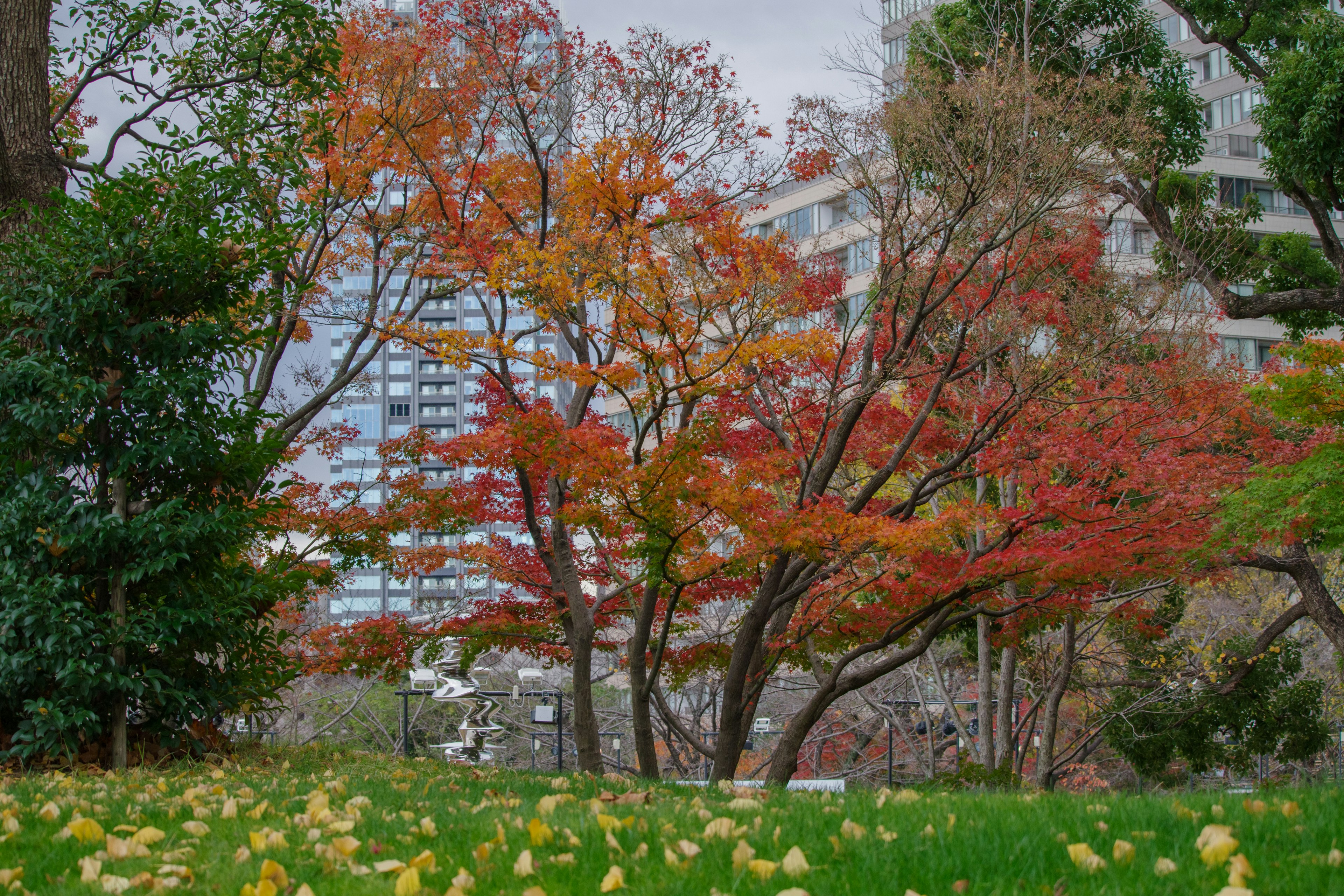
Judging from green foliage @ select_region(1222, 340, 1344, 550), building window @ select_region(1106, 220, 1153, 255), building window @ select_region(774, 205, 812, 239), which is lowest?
green foliage @ select_region(1222, 340, 1344, 550)

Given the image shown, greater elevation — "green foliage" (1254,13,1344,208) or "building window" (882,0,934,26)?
"building window" (882,0,934,26)

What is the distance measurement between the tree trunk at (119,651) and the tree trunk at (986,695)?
11.8 meters

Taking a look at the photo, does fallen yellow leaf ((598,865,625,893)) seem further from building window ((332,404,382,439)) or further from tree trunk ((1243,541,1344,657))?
building window ((332,404,382,439))

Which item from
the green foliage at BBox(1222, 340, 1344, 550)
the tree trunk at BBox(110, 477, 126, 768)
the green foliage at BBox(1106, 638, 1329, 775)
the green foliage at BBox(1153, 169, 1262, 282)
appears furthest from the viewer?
the green foliage at BBox(1106, 638, 1329, 775)

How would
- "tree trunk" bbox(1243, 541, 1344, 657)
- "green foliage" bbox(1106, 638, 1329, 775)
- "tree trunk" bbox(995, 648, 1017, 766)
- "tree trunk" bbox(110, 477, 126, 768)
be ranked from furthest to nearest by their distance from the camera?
1. "green foliage" bbox(1106, 638, 1329, 775)
2. "tree trunk" bbox(995, 648, 1017, 766)
3. "tree trunk" bbox(1243, 541, 1344, 657)
4. "tree trunk" bbox(110, 477, 126, 768)

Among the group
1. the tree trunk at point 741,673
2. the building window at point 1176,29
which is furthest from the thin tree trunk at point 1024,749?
the building window at point 1176,29

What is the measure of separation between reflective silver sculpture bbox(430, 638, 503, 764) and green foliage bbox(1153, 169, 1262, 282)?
40.0 feet

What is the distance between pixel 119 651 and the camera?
8125 millimetres

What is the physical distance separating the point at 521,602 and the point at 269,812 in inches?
418

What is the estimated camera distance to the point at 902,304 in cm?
1342

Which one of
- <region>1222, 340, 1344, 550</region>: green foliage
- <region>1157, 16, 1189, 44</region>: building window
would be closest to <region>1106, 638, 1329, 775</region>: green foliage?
<region>1222, 340, 1344, 550</region>: green foliage

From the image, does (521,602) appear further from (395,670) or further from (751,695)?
(751,695)

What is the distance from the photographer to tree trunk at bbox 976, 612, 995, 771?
16.5m

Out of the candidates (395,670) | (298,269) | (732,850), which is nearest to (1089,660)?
(395,670)
